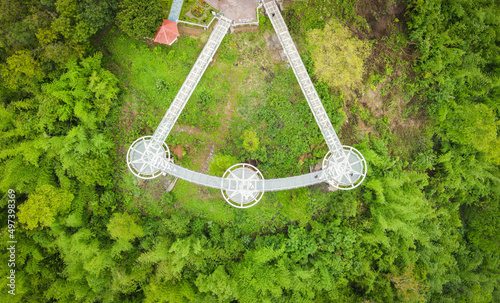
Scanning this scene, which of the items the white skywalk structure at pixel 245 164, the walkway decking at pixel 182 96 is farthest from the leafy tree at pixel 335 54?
the walkway decking at pixel 182 96

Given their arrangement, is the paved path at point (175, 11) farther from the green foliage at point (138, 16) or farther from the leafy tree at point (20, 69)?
the leafy tree at point (20, 69)

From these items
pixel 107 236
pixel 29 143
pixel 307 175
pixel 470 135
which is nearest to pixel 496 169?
pixel 470 135

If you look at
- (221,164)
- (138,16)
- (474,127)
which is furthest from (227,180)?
(474,127)

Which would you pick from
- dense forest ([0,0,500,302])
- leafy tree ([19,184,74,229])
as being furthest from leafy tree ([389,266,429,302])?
leafy tree ([19,184,74,229])

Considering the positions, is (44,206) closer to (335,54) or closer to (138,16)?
(138,16)

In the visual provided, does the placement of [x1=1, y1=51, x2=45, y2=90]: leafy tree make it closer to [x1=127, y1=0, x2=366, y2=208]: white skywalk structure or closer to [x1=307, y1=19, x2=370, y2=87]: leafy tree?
[x1=127, y1=0, x2=366, y2=208]: white skywalk structure

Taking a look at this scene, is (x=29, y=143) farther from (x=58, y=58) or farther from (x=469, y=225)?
(x=469, y=225)
